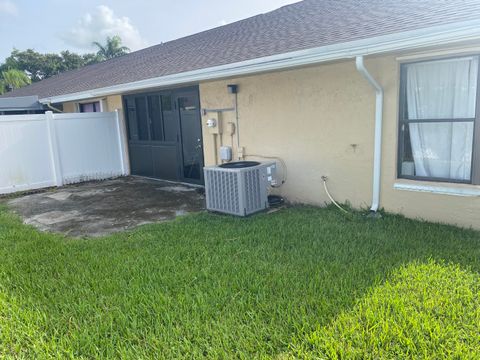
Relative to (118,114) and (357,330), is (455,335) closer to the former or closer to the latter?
(357,330)

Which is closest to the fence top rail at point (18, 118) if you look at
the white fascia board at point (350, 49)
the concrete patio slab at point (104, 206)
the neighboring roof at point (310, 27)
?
the neighboring roof at point (310, 27)

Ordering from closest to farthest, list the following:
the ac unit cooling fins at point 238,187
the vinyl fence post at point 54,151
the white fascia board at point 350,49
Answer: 1. the white fascia board at point 350,49
2. the ac unit cooling fins at point 238,187
3. the vinyl fence post at point 54,151

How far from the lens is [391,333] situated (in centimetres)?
262

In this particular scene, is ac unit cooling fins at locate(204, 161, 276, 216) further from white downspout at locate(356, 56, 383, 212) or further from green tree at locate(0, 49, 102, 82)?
green tree at locate(0, 49, 102, 82)

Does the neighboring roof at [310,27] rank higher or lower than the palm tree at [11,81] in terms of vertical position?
lower

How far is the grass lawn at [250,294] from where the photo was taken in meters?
2.62

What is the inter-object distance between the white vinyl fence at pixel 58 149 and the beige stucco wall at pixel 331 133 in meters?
5.01

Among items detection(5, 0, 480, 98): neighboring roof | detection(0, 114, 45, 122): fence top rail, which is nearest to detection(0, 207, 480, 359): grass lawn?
detection(5, 0, 480, 98): neighboring roof

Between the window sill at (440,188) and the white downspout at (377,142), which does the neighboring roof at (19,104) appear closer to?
the white downspout at (377,142)

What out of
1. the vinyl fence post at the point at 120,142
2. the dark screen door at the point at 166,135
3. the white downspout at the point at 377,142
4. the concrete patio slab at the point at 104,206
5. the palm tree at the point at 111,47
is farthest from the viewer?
the palm tree at the point at 111,47

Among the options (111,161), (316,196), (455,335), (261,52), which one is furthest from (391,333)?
(111,161)

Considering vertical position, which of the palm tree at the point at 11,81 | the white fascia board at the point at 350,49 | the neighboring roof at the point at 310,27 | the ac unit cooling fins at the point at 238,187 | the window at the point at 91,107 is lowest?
the ac unit cooling fins at the point at 238,187

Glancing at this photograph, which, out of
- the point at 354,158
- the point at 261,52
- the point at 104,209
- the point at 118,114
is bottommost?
the point at 104,209

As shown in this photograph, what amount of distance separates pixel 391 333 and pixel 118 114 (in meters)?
10.3
